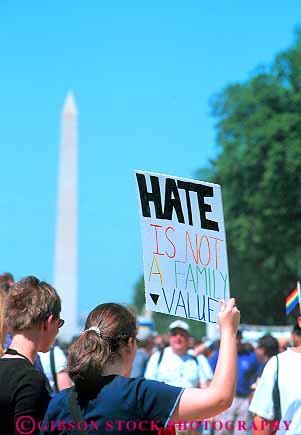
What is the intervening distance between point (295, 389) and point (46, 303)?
1882mm

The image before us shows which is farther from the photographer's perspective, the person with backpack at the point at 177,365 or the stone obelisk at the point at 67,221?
the stone obelisk at the point at 67,221

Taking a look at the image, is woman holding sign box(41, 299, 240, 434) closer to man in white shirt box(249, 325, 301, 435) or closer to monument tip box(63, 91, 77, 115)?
man in white shirt box(249, 325, 301, 435)

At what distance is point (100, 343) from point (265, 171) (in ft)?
102

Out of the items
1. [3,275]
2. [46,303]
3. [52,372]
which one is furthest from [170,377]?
[46,303]

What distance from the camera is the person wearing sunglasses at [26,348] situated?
3.50 m

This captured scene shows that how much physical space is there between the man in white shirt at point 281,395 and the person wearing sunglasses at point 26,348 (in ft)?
5.69

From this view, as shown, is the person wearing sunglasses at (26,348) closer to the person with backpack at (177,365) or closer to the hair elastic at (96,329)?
the hair elastic at (96,329)

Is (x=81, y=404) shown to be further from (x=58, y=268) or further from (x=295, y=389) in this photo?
(x=58, y=268)

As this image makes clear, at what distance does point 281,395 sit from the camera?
509cm

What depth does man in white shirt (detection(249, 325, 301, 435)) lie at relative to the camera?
195 inches

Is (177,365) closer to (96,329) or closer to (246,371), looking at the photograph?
(246,371)

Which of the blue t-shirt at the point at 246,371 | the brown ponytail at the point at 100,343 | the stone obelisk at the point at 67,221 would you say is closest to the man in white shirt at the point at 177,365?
the blue t-shirt at the point at 246,371

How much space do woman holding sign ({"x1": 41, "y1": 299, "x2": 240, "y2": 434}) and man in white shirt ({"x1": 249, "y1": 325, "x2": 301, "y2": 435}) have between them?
185 cm

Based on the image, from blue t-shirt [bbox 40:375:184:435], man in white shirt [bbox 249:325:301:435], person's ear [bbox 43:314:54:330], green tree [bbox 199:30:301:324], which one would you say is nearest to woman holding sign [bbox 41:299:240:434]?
blue t-shirt [bbox 40:375:184:435]
